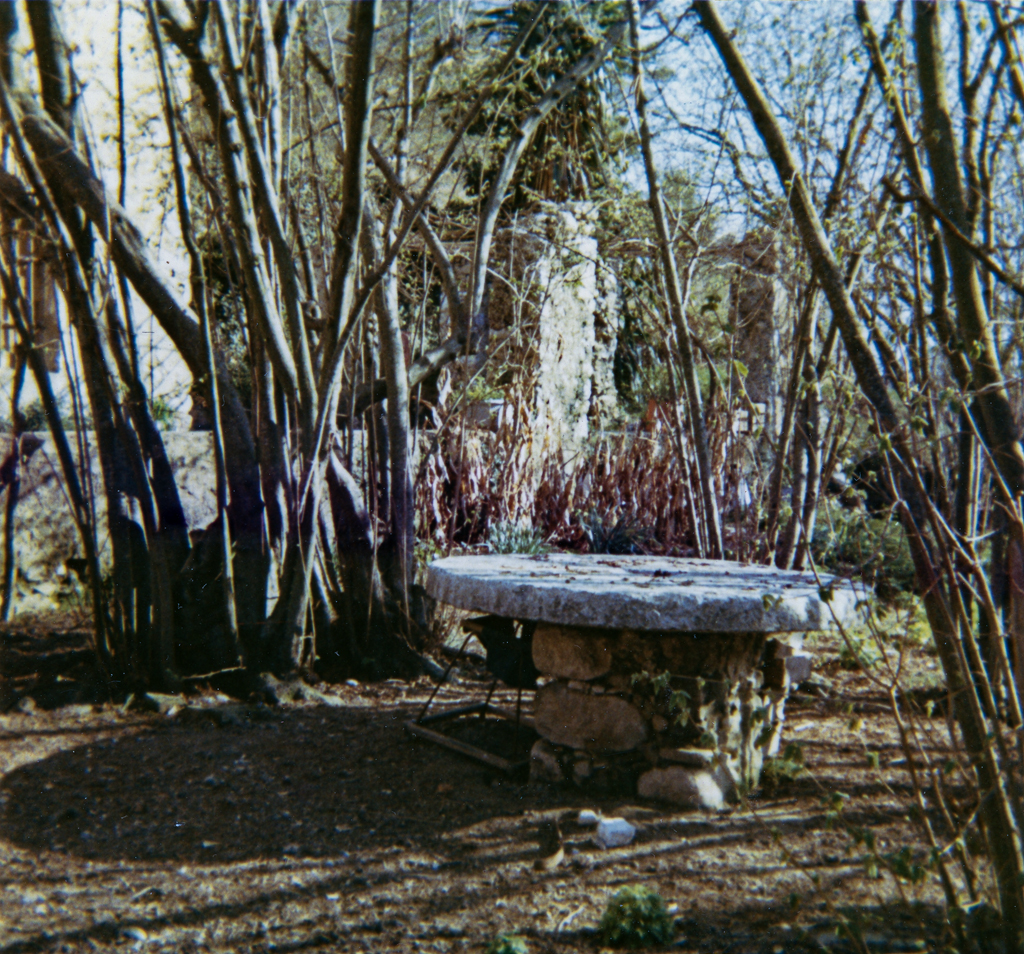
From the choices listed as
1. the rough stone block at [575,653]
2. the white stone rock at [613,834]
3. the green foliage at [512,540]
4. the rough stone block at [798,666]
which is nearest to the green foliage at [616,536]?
the green foliage at [512,540]

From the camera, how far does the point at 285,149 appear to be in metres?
4.27

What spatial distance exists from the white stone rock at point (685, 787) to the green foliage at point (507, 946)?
3.45ft

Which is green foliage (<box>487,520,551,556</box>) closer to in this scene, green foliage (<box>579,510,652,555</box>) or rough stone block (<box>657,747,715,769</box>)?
green foliage (<box>579,510,652,555</box>)

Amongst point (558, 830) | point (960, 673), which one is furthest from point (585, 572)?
point (960, 673)

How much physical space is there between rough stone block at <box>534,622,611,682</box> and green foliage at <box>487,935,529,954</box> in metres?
1.15

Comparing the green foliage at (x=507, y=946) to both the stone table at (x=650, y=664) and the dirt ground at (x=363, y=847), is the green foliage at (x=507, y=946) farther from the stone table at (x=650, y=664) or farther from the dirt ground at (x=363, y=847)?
the stone table at (x=650, y=664)

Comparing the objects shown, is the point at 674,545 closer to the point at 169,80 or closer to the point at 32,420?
the point at 169,80

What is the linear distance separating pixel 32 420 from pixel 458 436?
399 centimetres

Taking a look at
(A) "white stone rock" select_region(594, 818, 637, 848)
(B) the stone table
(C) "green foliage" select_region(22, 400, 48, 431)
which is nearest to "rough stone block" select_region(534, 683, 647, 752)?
(B) the stone table

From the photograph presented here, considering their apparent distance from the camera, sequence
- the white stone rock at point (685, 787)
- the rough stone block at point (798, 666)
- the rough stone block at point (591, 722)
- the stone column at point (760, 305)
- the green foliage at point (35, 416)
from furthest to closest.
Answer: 1. the green foliage at point (35, 416)
2. the stone column at point (760, 305)
3. the rough stone block at point (798, 666)
4. the rough stone block at point (591, 722)
5. the white stone rock at point (685, 787)

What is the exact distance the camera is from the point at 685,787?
2809 millimetres

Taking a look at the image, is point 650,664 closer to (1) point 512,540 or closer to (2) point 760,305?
(1) point 512,540

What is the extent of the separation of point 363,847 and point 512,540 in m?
3.56

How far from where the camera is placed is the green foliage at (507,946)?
6.07ft
